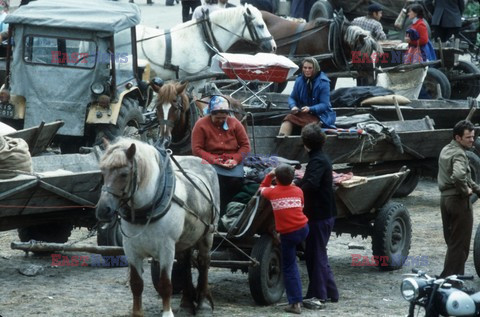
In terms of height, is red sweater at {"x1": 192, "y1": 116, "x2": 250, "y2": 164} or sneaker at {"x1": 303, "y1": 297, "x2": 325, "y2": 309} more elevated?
red sweater at {"x1": 192, "y1": 116, "x2": 250, "y2": 164}

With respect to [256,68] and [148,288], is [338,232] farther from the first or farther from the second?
[256,68]

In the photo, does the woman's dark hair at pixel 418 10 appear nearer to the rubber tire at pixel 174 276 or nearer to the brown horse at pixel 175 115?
the brown horse at pixel 175 115

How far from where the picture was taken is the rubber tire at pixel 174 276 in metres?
10.6

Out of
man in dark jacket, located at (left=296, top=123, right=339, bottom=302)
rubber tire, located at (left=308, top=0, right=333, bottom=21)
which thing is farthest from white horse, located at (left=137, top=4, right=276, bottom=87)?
man in dark jacket, located at (left=296, top=123, right=339, bottom=302)

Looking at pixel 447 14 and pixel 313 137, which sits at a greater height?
pixel 447 14

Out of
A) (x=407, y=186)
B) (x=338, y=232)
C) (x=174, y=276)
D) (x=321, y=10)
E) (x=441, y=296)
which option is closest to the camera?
(x=441, y=296)

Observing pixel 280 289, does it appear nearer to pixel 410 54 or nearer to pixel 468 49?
pixel 410 54

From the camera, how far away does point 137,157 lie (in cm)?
930

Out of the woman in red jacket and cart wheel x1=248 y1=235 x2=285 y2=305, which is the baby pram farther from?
cart wheel x1=248 y1=235 x2=285 y2=305

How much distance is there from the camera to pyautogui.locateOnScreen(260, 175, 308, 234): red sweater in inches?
405

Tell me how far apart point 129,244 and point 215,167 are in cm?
163

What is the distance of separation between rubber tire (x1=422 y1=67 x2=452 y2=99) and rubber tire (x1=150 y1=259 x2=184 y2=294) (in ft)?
32.6

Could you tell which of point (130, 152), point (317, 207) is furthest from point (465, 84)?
point (130, 152)

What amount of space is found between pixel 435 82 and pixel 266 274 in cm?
1017
